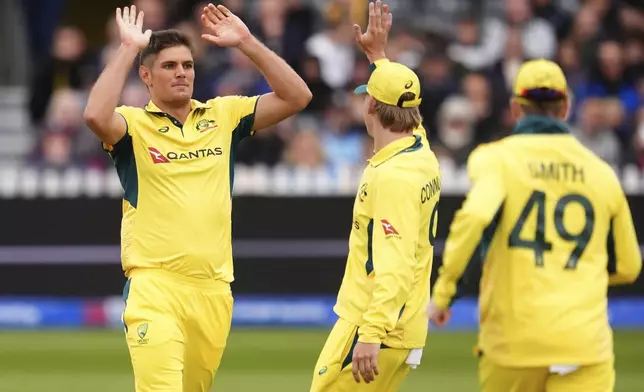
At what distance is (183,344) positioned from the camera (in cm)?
709

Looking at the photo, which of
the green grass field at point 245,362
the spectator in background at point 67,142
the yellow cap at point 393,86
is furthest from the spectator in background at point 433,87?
the yellow cap at point 393,86

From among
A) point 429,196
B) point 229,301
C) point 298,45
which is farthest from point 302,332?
point 429,196

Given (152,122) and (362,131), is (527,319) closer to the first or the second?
(152,122)

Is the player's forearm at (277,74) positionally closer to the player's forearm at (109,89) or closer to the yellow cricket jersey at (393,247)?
the player's forearm at (109,89)

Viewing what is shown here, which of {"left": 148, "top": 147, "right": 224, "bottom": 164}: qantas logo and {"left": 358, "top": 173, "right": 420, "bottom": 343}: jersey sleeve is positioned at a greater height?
{"left": 148, "top": 147, "right": 224, "bottom": 164}: qantas logo

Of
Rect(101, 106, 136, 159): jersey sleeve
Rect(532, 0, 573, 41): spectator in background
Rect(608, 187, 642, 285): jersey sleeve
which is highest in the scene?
Rect(532, 0, 573, 41): spectator in background

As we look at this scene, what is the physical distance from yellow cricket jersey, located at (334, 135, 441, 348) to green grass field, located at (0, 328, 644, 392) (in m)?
4.50

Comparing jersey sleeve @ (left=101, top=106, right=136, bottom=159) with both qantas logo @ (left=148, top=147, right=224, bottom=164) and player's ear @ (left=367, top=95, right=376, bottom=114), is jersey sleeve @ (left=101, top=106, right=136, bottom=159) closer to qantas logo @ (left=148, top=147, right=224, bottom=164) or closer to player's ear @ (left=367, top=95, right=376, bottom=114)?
qantas logo @ (left=148, top=147, right=224, bottom=164)

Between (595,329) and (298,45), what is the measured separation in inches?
409

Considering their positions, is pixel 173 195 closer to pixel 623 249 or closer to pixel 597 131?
pixel 623 249

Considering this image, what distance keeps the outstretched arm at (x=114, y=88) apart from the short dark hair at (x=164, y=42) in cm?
12

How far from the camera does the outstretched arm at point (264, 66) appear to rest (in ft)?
24.4

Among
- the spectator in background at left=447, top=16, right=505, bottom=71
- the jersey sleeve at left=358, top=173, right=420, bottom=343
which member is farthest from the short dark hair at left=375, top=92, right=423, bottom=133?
the spectator in background at left=447, top=16, right=505, bottom=71

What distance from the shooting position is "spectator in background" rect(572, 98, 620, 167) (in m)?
15.2
